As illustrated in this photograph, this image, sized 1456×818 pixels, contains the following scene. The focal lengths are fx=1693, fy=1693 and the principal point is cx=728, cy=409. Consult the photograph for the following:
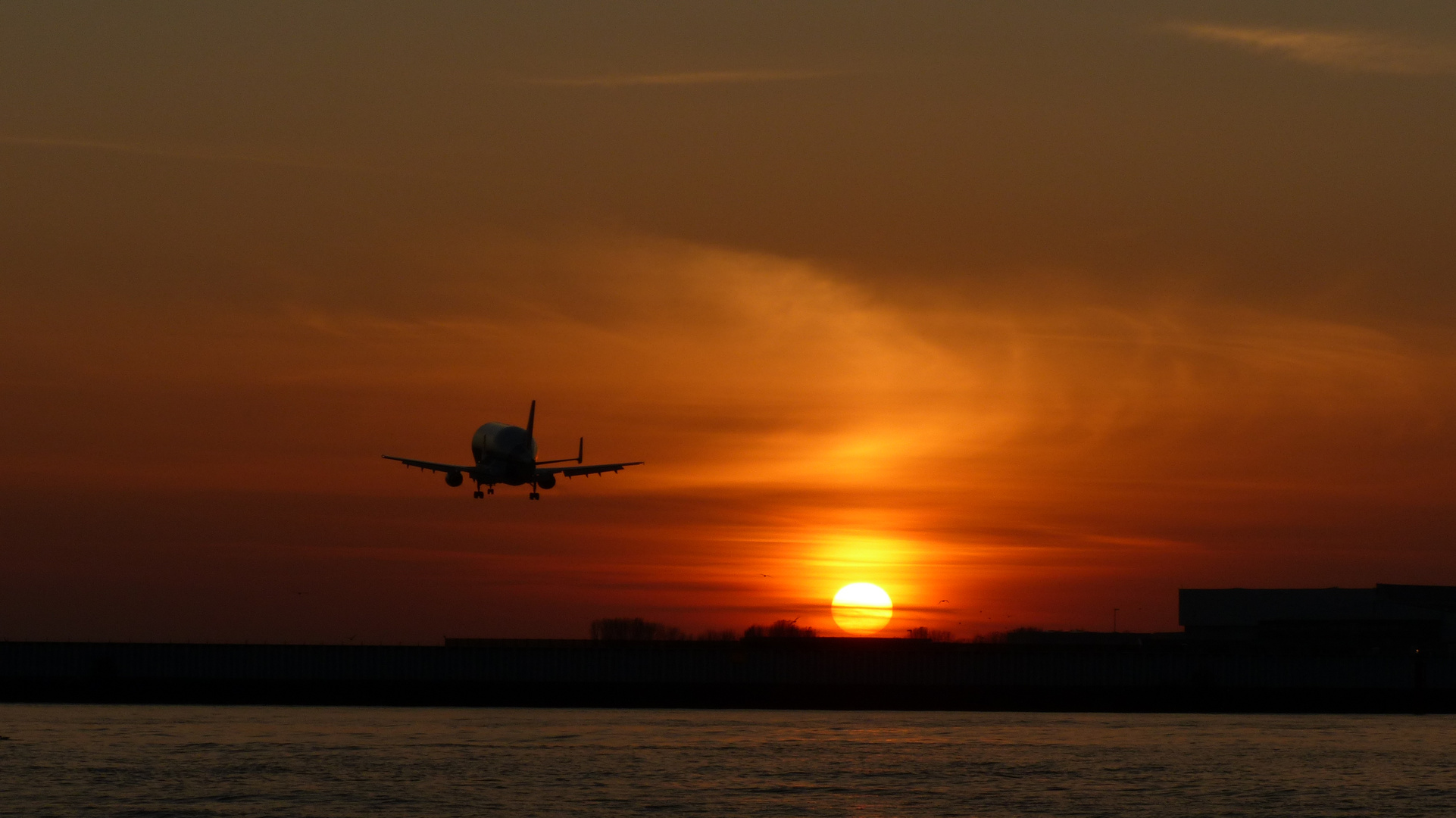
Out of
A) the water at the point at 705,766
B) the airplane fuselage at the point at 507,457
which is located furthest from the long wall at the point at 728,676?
the airplane fuselage at the point at 507,457

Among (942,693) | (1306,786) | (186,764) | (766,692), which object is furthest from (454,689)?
(1306,786)

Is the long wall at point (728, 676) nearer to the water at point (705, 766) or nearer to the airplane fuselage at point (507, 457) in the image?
the water at point (705, 766)

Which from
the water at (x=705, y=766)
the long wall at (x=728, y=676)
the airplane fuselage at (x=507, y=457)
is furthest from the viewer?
the long wall at (x=728, y=676)

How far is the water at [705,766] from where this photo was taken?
285ft

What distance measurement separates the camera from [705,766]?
343 feet

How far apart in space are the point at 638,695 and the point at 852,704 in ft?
74.0

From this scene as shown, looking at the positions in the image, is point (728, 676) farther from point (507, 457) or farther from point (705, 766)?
point (705, 766)

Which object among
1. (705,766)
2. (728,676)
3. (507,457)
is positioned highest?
(507,457)

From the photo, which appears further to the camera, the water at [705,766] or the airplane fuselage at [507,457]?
the airplane fuselage at [507,457]

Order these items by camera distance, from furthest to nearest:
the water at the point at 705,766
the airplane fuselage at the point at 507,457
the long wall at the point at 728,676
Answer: the long wall at the point at 728,676 → the airplane fuselage at the point at 507,457 → the water at the point at 705,766

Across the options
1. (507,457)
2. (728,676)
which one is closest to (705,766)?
(507,457)

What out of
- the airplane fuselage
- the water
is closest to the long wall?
the water

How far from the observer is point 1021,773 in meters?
103

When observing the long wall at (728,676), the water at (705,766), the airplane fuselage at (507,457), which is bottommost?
the water at (705,766)
